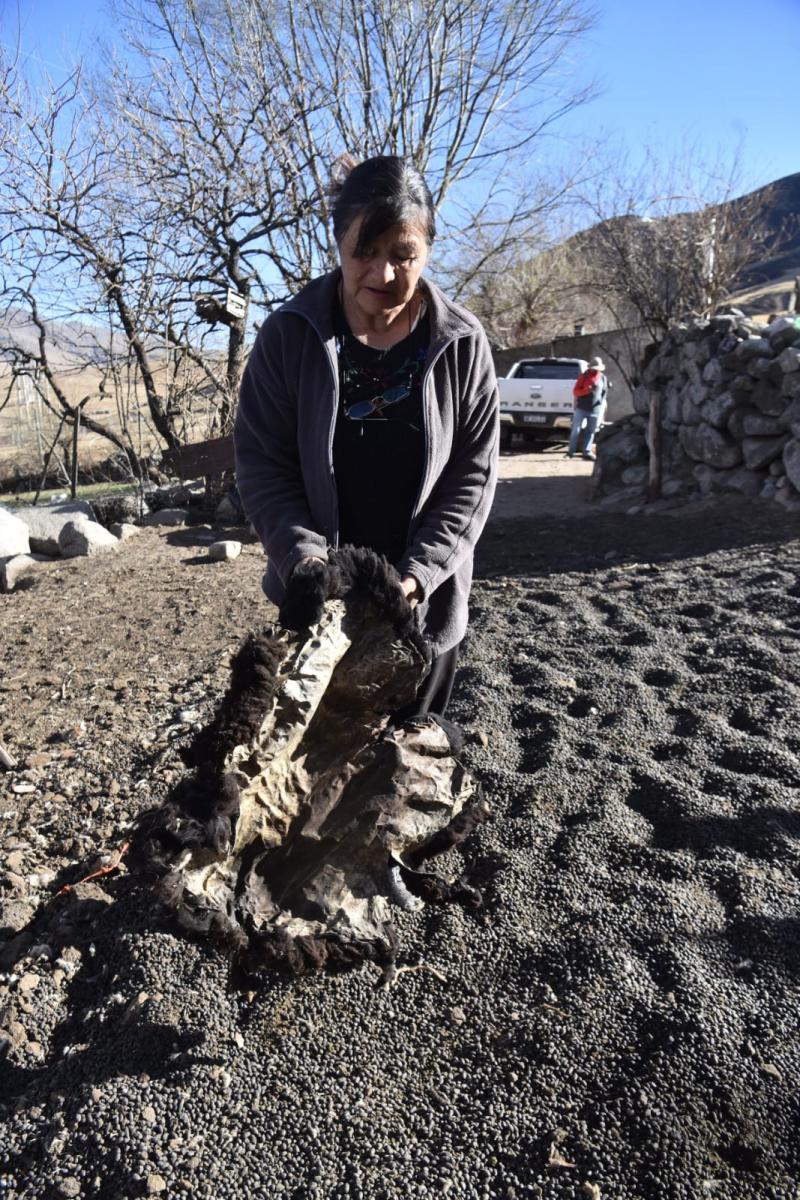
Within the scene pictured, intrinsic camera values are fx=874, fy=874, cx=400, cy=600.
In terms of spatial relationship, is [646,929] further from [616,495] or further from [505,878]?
[616,495]

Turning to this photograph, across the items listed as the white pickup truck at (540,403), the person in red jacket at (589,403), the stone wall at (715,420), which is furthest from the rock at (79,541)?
the white pickup truck at (540,403)

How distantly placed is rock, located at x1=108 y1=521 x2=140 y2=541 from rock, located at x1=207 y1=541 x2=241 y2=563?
1.19 m

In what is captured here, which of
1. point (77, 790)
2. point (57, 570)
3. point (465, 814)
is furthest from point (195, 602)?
point (465, 814)

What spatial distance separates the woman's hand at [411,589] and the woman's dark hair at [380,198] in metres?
0.69

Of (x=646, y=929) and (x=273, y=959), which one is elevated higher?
(x=273, y=959)

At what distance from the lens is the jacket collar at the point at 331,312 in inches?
75.4

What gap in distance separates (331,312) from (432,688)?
0.96m

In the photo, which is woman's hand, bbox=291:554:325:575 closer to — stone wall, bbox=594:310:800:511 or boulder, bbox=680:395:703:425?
stone wall, bbox=594:310:800:511

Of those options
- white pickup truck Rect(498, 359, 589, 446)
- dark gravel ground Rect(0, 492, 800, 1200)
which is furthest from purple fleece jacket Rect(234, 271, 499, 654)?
white pickup truck Rect(498, 359, 589, 446)

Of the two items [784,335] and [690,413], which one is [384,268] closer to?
[784,335]

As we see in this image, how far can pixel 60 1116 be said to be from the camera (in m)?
1.84

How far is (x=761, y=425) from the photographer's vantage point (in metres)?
8.47

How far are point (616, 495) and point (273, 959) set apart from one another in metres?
9.14

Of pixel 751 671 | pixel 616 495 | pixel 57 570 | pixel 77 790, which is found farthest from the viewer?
pixel 616 495
